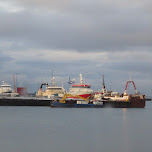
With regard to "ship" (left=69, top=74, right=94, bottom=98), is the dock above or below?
below

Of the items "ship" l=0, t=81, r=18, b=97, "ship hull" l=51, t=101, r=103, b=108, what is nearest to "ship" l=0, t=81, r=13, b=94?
"ship" l=0, t=81, r=18, b=97

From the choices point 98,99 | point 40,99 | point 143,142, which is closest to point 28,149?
point 143,142

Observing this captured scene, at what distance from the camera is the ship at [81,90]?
470ft

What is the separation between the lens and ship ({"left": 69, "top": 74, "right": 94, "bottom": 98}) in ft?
470

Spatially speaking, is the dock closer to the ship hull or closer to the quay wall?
the quay wall

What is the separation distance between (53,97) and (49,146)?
103157mm

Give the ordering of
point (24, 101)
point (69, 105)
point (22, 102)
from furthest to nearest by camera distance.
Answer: point (22, 102), point (24, 101), point (69, 105)

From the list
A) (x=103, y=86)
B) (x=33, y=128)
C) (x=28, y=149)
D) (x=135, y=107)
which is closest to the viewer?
(x=28, y=149)

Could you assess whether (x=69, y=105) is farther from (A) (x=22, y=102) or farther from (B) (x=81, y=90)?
(A) (x=22, y=102)

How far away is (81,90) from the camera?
144m

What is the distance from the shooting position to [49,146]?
137 ft

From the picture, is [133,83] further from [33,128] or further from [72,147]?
[72,147]

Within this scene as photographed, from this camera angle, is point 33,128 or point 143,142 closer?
point 143,142

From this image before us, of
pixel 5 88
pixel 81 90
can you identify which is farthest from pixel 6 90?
pixel 81 90
